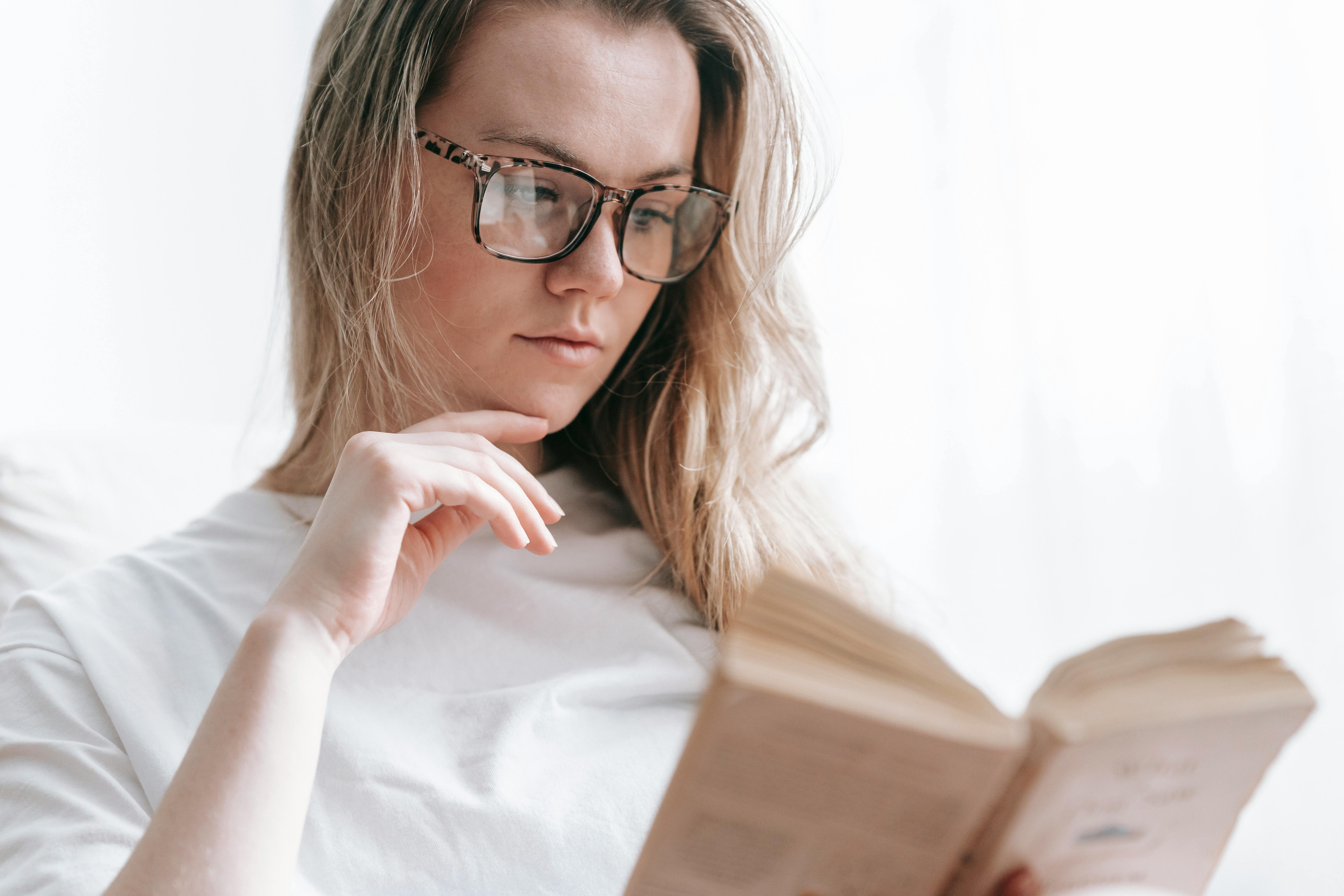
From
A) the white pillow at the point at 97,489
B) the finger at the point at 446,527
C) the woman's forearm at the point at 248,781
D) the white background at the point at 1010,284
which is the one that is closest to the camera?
the woman's forearm at the point at 248,781

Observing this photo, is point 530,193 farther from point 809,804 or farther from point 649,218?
point 809,804

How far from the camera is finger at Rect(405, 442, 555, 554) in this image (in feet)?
2.91

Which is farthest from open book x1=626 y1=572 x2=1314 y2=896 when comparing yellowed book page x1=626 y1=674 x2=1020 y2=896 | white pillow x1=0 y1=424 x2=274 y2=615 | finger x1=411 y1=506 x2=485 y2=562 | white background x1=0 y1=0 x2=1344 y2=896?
white background x1=0 y1=0 x2=1344 y2=896

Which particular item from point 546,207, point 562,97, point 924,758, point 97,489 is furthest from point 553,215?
point 97,489

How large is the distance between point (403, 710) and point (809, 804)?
632 mm

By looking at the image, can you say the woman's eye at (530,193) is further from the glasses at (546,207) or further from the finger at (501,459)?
the finger at (501,459)

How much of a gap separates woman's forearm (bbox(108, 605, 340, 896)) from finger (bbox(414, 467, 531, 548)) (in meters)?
0.15

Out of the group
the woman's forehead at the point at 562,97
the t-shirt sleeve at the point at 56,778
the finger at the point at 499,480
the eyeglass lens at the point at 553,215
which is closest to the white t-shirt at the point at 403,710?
the t-shirt sleeve at the point at 56,778

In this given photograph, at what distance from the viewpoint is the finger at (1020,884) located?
55 cm

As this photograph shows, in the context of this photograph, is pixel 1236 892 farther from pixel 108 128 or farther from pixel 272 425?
pixel 108 128

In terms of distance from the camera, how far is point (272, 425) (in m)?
1.63

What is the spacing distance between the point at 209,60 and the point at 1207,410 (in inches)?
81.4

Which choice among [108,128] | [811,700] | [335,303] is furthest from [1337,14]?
[108,128]

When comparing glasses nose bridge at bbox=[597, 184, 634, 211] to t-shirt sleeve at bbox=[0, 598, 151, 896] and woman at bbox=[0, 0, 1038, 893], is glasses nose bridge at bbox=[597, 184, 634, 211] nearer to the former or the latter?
woman at bbox=[0, 0, 1038, 893]
